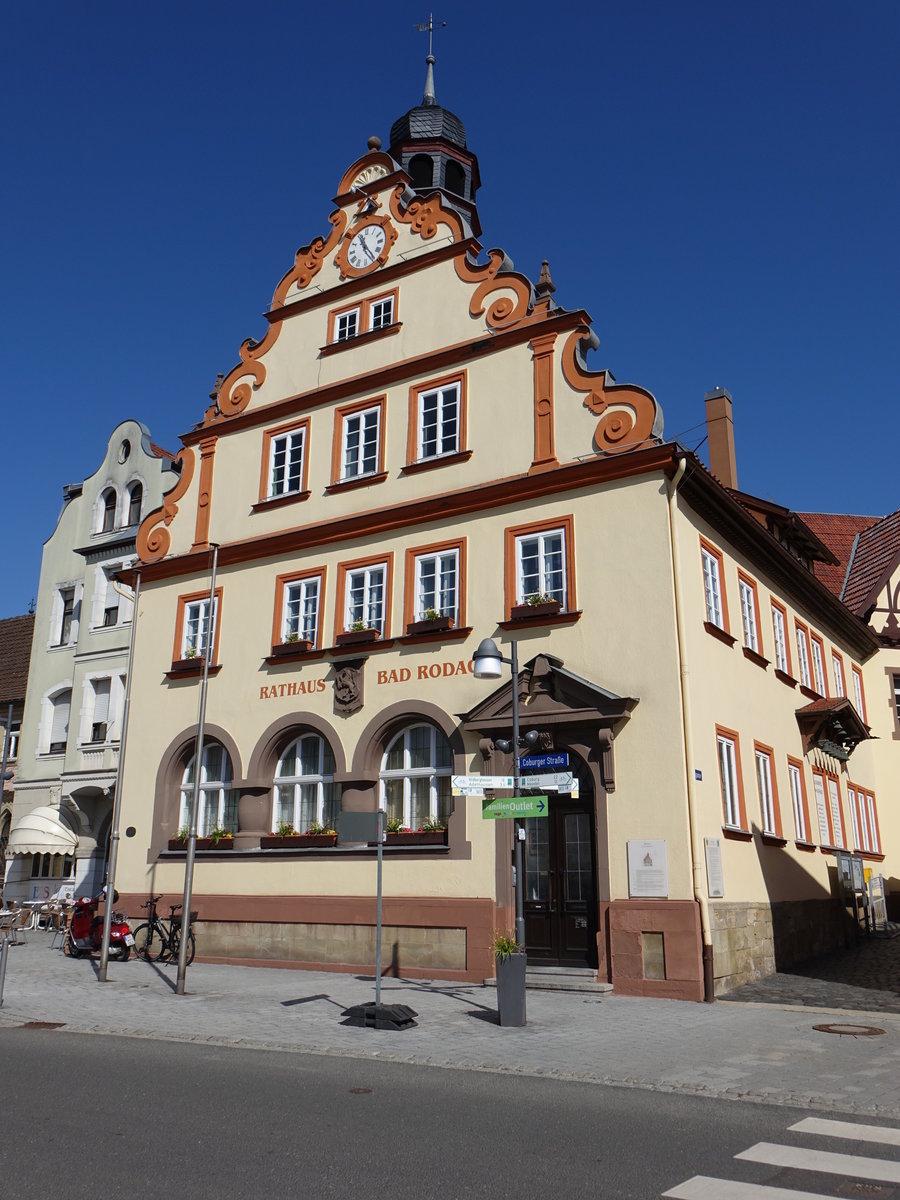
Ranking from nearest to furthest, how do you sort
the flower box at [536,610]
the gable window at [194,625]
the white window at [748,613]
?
the flower box at [536,610]
the white window at [748,613]
the gable window at [194,625]

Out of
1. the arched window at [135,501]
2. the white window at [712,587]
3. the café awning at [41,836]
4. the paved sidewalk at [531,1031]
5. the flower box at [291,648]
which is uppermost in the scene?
the arched window at [135,501]

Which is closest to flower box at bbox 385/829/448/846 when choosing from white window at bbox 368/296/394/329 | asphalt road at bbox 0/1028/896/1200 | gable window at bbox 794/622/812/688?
asphalt road at bbox 0/1028/896/1200

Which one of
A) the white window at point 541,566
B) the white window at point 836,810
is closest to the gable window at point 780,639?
the white window at point 836,810

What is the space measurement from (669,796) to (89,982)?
9291mm

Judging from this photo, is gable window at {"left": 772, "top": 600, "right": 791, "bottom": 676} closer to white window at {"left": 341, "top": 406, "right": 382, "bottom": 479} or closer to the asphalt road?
white window at {"left": 341, "top": 406, "right": 382, "bottom": 479}

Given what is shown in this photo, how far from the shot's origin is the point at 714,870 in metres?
15.9

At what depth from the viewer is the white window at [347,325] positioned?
74.0 feet

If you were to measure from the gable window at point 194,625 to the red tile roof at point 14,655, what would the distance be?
1272 cm

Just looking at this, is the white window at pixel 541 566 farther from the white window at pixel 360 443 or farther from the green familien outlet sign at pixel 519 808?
the green familien outlet sign at pixel 519 808

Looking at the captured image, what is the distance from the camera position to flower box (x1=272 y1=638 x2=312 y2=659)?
66.8 feet

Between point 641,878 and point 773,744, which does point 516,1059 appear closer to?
point 641,878

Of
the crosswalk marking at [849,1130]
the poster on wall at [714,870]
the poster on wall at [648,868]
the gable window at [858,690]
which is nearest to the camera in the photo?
the crosswalk marking at [849,1130]

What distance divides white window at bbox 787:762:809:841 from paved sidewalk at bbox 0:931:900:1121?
7.48 m

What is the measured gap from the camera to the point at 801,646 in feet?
79.0
